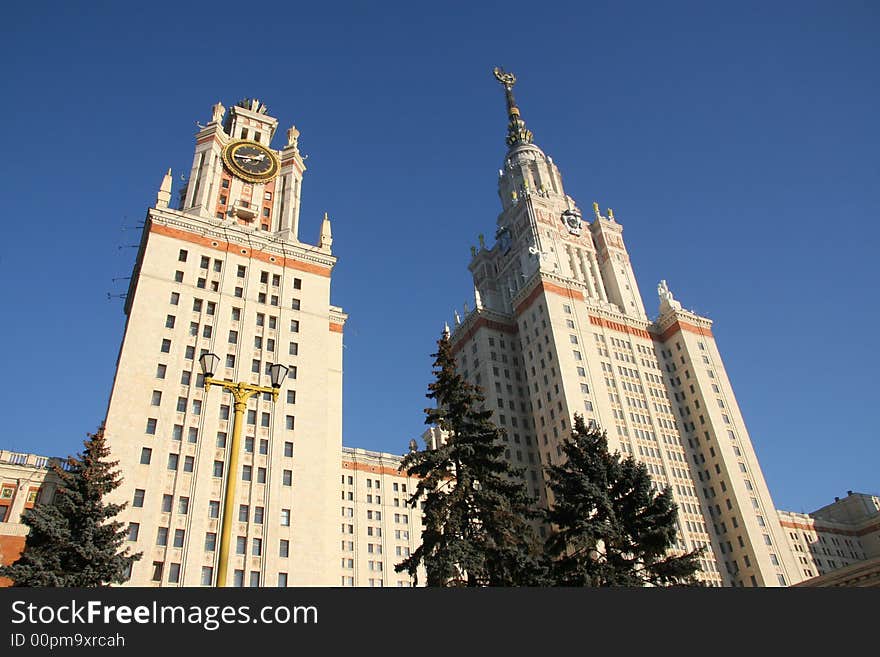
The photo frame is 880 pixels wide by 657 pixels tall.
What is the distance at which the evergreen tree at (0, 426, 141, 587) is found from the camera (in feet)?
96.3

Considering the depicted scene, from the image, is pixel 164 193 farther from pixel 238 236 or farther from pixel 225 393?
pixel 225 393

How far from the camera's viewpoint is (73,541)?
30.6m

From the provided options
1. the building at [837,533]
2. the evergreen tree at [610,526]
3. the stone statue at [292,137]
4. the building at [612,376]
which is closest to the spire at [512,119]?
the building at [612,376]

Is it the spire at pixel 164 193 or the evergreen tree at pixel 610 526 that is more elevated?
the spire at pixel 164 193

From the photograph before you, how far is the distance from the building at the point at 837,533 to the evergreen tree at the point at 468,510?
11174 cm

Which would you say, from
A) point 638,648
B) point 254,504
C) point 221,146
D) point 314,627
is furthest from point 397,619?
point 221,146

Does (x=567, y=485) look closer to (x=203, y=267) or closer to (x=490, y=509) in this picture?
(x=490, y=509)

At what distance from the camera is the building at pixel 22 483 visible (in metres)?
52.9

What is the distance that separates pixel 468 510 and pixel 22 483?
4383 cm

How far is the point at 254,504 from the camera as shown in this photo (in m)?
50.8

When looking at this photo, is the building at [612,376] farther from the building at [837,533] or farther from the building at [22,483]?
the building at [22,483]

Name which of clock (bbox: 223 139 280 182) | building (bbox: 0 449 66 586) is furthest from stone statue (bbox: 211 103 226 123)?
building (bbox: 0 449 66 586)

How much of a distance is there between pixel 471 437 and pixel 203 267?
41.7 meters

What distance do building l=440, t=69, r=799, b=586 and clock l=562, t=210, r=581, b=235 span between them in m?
0.23
